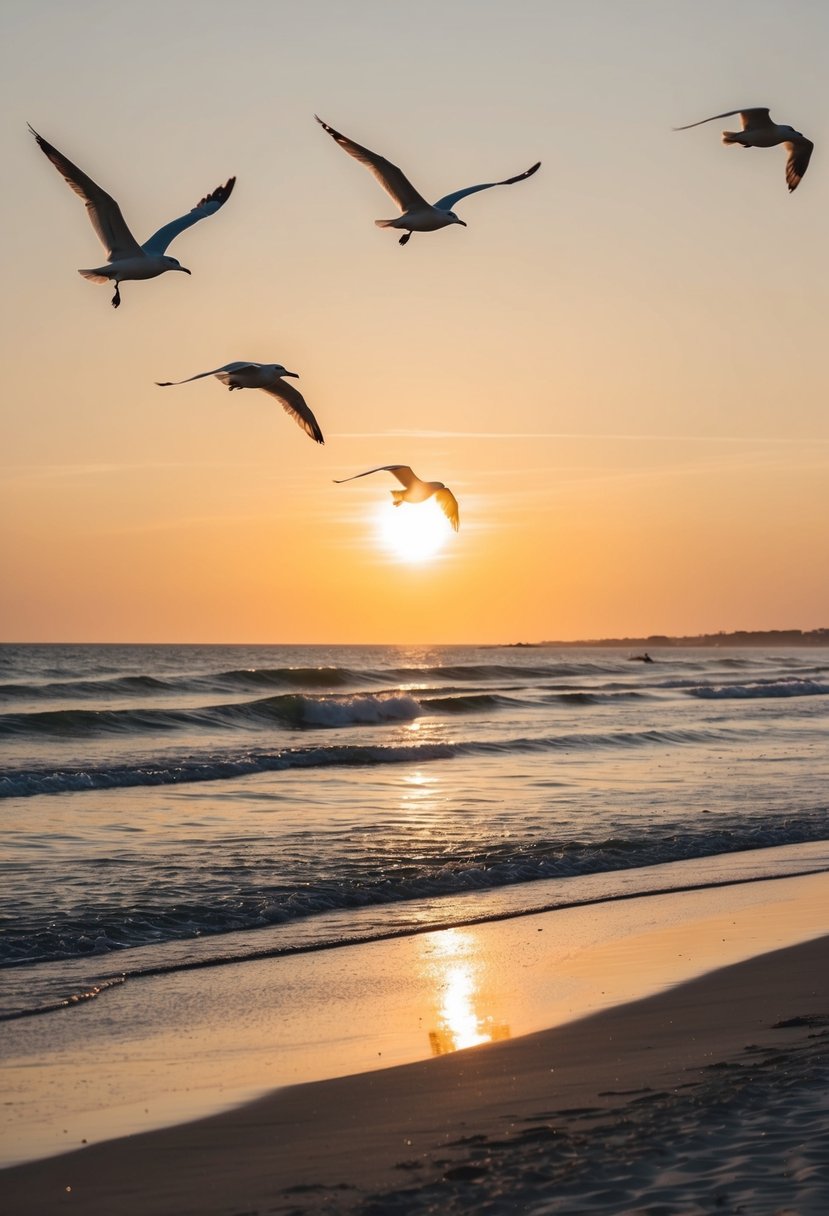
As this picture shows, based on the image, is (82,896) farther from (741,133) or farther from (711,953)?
(741,133)

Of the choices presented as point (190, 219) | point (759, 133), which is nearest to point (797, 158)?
point (759, 133)

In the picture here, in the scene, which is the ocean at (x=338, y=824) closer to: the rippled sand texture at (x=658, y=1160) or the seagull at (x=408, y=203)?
the rippled sand texture at (x=658, y=1160)

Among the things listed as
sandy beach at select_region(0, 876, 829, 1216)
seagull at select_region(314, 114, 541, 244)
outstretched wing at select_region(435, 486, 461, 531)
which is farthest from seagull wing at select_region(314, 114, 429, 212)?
sandy beach at select_region(0, 876, 829, 1216)

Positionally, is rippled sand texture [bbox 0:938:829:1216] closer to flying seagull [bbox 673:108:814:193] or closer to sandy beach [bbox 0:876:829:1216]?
sandy beach [bbox 0:876:829:1216]

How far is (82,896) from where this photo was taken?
36.3 ft

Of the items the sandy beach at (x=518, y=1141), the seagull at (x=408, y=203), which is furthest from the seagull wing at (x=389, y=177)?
the sandy beach at (x=518, y=1141)

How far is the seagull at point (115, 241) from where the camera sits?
11.9 meters

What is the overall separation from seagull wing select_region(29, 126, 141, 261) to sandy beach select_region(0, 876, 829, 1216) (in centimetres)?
796

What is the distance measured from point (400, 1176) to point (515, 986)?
3.54 metres

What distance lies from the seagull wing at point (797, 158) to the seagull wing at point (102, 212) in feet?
21.6

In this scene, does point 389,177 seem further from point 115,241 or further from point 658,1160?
point 658,1160

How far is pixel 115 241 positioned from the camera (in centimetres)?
1239

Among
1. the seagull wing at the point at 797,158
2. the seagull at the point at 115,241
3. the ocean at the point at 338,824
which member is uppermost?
the seagull wing at the point at 797,158

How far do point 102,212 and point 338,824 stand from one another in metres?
7.13
